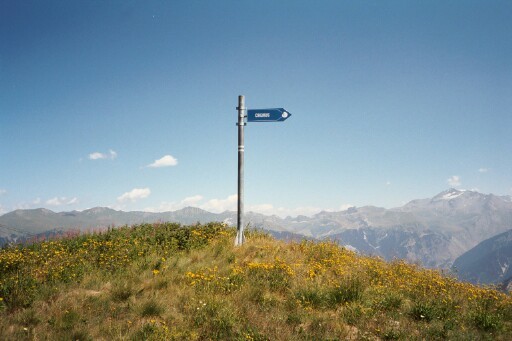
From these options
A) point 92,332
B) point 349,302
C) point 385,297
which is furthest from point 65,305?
point 385,297

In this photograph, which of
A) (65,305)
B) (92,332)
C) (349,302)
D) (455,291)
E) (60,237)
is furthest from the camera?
(60,237)

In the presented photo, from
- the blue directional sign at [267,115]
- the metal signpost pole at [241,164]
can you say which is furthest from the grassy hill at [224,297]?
the blue directional sign at [267,115]

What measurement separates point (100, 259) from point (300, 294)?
5.79 metres

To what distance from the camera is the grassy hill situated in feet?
17.4

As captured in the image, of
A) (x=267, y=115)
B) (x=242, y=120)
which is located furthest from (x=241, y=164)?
(x=267, y=115)

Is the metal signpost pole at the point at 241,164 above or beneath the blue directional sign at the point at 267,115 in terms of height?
beneath

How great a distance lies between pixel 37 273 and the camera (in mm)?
7516

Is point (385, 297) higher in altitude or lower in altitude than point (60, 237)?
lower

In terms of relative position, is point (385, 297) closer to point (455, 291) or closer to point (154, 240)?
point (455, 291)

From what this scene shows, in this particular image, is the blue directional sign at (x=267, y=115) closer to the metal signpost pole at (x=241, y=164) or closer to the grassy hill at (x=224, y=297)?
the metal signpost pole at (x=241, y=164)

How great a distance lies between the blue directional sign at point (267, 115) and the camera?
34.9 feet

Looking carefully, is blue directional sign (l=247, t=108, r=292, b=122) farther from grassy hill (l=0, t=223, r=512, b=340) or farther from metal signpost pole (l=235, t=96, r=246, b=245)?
grassy hill (l=0, t=223, r=512, b=340)

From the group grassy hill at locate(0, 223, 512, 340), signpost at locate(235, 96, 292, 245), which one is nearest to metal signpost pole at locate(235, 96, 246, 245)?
signpost at locate(235, 96, 292, 245)

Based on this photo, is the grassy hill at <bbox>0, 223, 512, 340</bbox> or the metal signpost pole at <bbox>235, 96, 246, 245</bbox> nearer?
the grassy hill at <bbox>0, 223, 512, 340</bbox>
